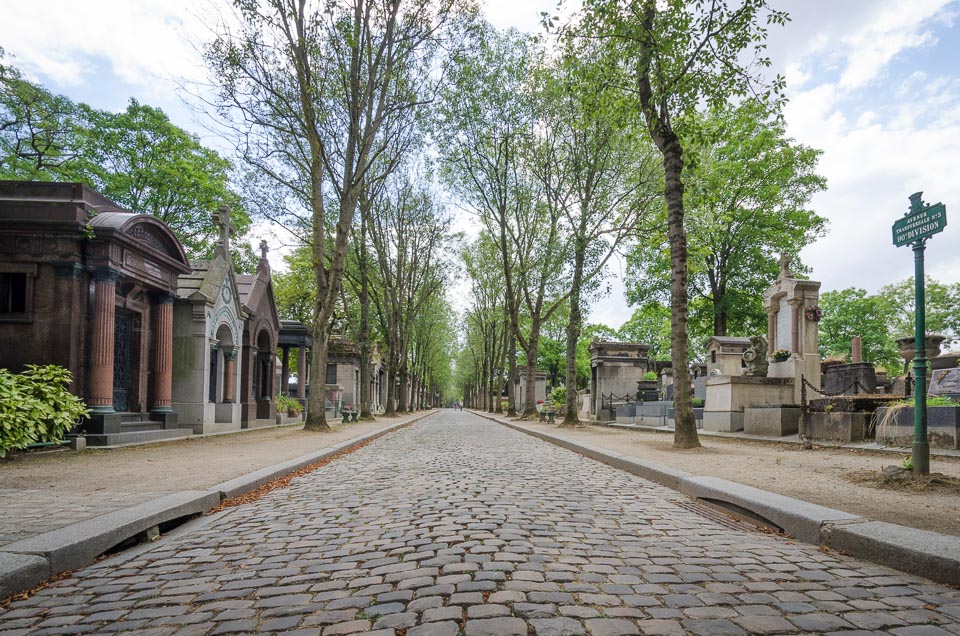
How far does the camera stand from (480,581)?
3.56 meters

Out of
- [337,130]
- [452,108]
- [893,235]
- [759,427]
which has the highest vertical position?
[452,108]

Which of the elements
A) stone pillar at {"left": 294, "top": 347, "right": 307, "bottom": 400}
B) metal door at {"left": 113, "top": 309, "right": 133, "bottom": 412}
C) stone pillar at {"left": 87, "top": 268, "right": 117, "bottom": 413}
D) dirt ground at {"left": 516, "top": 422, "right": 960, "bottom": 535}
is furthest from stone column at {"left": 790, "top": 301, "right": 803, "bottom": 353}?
stone pillar at {"left": 294, "top": 347, "right": 307, "bottom": 400}

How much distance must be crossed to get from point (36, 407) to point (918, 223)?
13051 millimetres

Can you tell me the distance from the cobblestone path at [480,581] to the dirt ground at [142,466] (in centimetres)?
178

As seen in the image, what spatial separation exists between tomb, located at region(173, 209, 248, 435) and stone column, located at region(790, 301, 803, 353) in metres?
18.0

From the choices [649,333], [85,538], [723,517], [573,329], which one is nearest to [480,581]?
[85,538]

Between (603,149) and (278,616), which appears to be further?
(603,149)

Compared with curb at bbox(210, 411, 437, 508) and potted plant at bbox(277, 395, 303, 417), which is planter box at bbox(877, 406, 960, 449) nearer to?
curb at bbox(210, 411, 437, 508)

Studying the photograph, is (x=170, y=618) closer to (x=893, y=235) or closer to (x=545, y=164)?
(x=893, y=235)

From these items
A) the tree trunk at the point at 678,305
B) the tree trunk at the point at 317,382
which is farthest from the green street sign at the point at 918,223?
the tree trunk at the point at 317,382

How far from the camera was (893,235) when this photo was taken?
712 centimetres

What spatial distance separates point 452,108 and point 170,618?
77.5ft

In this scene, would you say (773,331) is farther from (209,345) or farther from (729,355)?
(209,345)

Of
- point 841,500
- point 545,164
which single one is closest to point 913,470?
point 841,500
